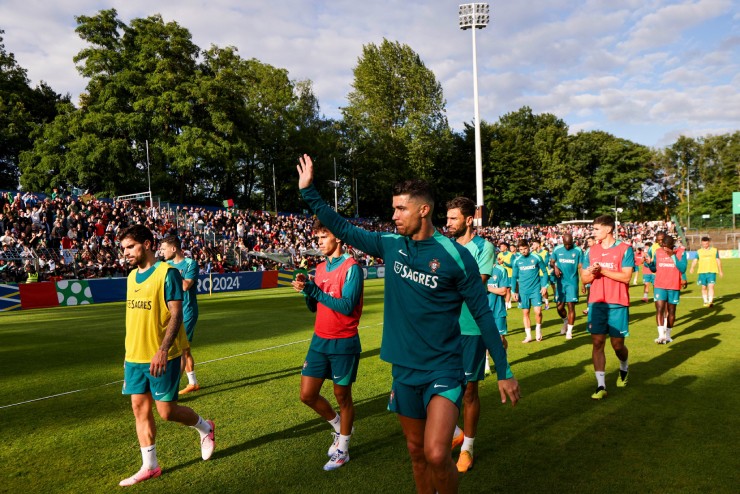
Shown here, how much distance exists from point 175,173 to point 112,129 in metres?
6.21

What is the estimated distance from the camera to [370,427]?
584 cm

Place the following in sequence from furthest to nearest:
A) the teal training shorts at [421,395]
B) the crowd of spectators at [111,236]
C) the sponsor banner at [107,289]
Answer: the crowd of spectators at [111,236], the sponsor banner at [107,289], the teal training shorts at [421,395]

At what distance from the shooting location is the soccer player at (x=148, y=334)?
4.47 m

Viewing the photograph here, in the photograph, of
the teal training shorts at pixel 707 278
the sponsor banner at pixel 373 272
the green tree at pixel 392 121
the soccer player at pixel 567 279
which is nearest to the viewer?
the soccer player at pixel 567 279

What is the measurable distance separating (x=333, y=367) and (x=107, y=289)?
20787mm

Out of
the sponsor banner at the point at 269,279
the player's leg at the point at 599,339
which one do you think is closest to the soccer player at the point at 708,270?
the player's leg at the point at 599,339

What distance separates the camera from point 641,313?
1483 cm

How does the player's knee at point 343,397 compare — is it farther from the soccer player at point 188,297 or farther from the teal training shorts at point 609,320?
the teal training shorts at point 609,320

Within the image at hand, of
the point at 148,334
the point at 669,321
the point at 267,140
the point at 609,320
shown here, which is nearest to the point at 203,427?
the point at 148,334

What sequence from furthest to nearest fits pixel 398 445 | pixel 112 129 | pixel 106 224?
pixel 112 129 < pixel 106 224 < pixel 398 445

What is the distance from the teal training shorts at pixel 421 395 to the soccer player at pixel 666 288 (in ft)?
29.5

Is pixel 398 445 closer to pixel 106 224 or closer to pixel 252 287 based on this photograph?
pixel 252 287

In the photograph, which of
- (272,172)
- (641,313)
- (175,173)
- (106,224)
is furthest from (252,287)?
(272,172)

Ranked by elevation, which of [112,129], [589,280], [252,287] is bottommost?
[252,287]
